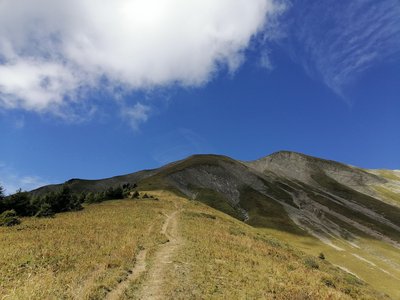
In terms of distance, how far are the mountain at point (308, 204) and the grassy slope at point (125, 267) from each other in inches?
1261

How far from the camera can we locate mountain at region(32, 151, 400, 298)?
241ft

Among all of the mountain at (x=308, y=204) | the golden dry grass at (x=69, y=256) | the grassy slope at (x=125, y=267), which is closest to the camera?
the golden dry grass at (x=69, y=256)

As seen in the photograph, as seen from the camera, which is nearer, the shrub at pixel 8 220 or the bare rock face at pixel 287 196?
the shrub at pixel 8 220

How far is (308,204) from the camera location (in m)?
121

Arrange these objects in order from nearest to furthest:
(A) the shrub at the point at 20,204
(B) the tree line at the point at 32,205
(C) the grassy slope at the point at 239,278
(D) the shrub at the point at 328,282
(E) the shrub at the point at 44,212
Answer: (C) the grassy slope at the point at 239,278
(D) the shrub at the point at 328,282
(B) the tree line at the point at 32,205
(E) the shrub at the point at 44,212
(A) the shrub at the point at 20,204

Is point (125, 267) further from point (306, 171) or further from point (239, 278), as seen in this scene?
point (306, 171)

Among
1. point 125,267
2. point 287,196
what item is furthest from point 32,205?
point 287,196

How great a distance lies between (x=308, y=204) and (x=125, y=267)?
108 metres

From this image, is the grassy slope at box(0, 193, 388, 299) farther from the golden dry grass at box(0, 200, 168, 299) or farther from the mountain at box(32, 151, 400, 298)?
the mountain at box(32, 151, 400, 298)

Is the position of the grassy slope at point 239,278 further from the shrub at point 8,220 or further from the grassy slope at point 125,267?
the shrub at point 8,220

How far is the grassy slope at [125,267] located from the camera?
60.1ft

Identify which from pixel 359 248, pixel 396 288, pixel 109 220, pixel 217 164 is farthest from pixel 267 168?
pixel 109 220

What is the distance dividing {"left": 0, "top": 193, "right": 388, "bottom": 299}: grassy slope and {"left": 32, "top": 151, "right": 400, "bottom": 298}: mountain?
105 ft

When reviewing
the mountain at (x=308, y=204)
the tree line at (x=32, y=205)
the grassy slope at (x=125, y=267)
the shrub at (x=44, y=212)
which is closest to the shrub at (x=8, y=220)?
A: the tree line at (x=32, y=205)
